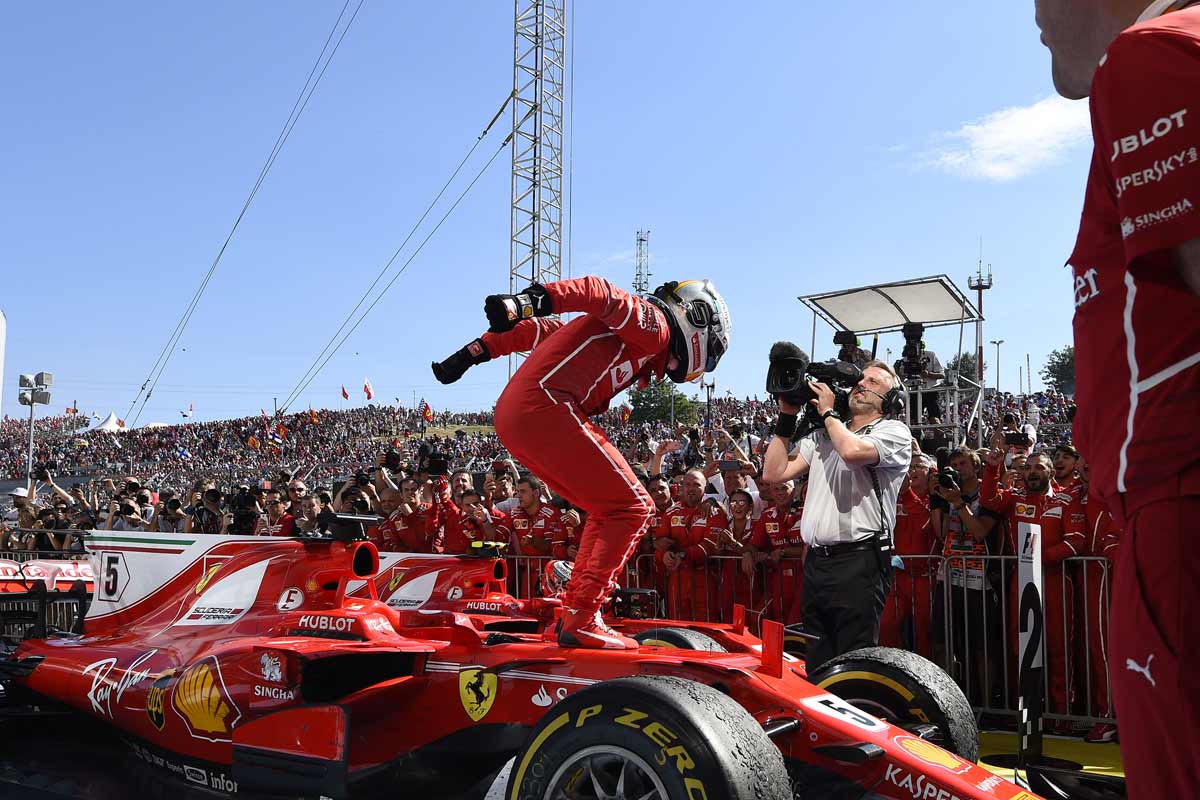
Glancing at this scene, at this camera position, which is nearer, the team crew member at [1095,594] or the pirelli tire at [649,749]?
the pirelli tire at [649,749]

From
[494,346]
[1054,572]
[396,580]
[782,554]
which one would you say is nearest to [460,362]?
[494,346]

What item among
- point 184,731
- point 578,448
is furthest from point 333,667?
point 578,448

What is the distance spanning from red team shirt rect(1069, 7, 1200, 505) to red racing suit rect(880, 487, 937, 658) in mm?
5476

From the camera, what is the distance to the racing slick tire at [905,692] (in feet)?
11.4

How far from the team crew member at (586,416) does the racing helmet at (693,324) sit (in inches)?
4.2

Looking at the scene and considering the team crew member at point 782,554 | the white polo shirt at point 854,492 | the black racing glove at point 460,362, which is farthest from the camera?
the team crew member at point 782,554

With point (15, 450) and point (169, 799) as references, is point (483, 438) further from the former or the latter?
point (169, 799)

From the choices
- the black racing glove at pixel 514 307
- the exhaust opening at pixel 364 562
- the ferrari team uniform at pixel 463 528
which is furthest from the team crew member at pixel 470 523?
the black racing glove at pixel 514 307

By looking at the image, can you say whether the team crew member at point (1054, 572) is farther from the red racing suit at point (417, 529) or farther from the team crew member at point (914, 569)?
the red racing suit at point (417, 529)

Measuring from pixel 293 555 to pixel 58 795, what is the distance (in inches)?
56.8

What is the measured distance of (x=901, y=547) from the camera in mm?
7191

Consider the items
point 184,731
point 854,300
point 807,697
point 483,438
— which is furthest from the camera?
point 483,438

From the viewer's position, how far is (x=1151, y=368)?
121cm

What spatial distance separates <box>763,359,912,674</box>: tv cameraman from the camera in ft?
14.1
